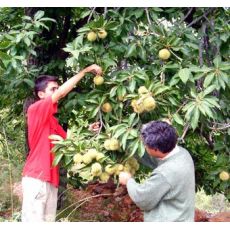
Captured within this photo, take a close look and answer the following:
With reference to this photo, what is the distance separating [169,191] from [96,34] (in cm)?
101

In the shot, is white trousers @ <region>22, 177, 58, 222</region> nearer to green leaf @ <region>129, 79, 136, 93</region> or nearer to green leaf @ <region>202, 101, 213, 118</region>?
green leaf @ <region>129, 79, 136, 93</region>

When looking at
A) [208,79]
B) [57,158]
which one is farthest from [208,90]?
[57,158]

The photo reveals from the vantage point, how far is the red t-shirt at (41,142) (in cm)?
278

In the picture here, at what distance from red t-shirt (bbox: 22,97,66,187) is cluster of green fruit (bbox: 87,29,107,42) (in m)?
0.41

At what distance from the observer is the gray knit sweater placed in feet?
6.72

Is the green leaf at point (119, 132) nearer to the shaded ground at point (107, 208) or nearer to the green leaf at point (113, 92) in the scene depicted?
the green leaf at point (113, 92)

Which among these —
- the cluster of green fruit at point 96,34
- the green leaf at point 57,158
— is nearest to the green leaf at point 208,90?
the cluster of green fruit at point 96,34

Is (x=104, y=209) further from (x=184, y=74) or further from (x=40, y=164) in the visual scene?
(x=184, y=74)

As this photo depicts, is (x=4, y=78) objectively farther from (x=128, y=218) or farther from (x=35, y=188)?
(x=128, y=218)

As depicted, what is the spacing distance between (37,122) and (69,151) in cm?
38

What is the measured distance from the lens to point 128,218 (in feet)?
14.1

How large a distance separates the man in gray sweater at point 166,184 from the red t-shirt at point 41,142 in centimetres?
75
